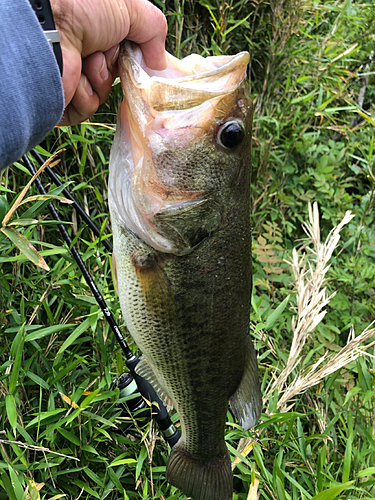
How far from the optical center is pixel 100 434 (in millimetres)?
2086

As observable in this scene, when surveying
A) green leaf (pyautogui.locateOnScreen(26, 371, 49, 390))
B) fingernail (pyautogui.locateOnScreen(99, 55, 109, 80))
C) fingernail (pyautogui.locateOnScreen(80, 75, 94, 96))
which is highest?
fingernail (pyautogui.locateOnScreen(99, 55, 109, 80))

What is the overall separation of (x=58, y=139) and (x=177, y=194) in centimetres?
161

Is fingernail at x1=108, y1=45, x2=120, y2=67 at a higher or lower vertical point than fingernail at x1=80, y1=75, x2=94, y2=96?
higher

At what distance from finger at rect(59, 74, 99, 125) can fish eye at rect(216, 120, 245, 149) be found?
0.47 metres

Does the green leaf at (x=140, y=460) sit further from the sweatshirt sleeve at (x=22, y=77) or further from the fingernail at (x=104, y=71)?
the fingernail at (x=104, y=71)

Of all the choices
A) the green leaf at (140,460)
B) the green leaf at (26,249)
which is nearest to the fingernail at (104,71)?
the green leaf at (26,249)

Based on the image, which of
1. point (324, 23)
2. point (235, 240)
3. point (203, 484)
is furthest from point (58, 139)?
point (324, 23)

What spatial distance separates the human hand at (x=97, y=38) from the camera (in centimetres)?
117

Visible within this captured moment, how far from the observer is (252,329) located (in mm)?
2670

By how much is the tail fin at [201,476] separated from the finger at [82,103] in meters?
1.34

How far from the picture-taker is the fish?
1.27m

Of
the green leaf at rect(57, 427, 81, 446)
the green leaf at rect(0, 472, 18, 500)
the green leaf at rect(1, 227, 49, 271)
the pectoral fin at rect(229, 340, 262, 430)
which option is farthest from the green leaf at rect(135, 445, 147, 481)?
the green leaf at rect(1, 227, 49, 271)

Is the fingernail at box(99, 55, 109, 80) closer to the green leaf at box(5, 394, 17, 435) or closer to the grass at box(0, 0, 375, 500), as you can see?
the grass at box(0, 0, 375, 500)

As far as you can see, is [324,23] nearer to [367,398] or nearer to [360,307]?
[360,307]
